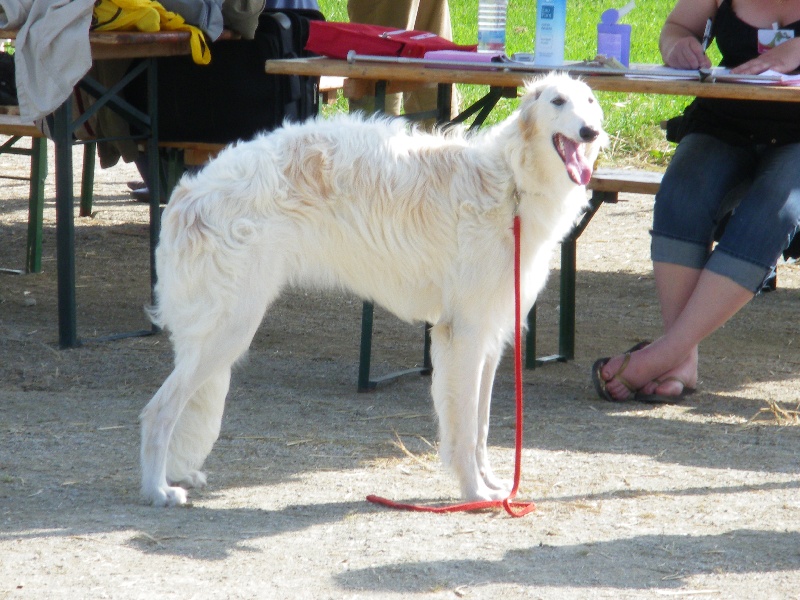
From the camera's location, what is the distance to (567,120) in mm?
3412

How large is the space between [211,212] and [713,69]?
2133 millimetres

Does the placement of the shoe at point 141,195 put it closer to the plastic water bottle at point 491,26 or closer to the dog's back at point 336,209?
the plastic water bottle at point 491,26

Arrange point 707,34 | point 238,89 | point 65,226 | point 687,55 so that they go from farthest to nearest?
point 238,89, point 65,226, point 707,34, point 687,55

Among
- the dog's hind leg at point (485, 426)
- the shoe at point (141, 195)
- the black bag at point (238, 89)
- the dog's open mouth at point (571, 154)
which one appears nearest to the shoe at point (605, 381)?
the dog's hind leg at point (485, 426)

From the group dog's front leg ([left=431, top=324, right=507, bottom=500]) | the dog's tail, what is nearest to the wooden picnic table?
the dog's tail

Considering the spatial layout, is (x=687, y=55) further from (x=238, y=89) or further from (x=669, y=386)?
(x=238, y=89)

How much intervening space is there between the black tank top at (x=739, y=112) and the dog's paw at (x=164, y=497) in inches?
109

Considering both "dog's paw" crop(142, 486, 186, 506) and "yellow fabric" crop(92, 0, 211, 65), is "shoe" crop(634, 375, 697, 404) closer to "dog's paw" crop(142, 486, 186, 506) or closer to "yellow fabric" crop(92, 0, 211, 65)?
"dog's paw" crop(142, 486, 186, 506)

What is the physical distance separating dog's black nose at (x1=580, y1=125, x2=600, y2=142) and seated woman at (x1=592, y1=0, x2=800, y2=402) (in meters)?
1.32

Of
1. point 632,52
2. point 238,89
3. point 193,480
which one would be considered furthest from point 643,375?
point 632,52

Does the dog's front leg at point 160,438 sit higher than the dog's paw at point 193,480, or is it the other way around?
the dog's front leg at point 160,438

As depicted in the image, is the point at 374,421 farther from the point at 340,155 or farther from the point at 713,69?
the point at 713,69

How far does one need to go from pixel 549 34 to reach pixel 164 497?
2415mm

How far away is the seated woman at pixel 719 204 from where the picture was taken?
178 inches
